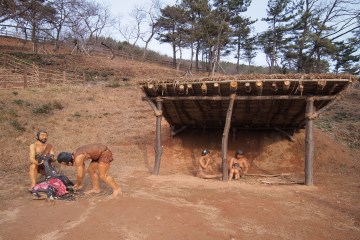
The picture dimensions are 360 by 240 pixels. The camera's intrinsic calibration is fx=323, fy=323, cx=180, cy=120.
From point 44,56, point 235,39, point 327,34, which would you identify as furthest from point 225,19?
point 44,56

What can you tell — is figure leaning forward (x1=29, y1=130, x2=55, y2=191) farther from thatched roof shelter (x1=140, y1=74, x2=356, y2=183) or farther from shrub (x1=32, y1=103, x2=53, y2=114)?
shrub (x1=32, y1=103, x2=53, y2=114)

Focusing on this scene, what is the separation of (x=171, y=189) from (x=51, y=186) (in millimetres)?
2489

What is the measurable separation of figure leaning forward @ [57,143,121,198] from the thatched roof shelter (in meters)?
2.61

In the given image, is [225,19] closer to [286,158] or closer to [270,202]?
[286,158]

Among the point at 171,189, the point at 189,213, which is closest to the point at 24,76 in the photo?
the point at 171,189

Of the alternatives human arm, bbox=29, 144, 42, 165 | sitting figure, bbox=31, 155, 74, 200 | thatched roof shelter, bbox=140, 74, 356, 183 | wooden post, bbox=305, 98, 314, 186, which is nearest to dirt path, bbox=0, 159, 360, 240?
sitting figure, bbox=31, 155, 74, 200

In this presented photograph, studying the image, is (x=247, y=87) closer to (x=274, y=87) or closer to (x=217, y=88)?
(x=274, y=87)

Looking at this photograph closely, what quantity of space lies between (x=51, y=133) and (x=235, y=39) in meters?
26.4

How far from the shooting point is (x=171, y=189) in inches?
281

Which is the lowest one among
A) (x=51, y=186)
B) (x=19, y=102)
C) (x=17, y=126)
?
(x=51, y=186)

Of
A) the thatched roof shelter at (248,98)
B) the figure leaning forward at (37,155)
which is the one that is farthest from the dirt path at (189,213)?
the thatched roof shelter at (248,98)

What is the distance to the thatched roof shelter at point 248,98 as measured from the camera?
735cm

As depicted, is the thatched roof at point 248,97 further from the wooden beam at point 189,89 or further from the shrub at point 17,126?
the shrub at point 17,126

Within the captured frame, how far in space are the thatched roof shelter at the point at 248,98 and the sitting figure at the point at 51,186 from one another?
3135mm
